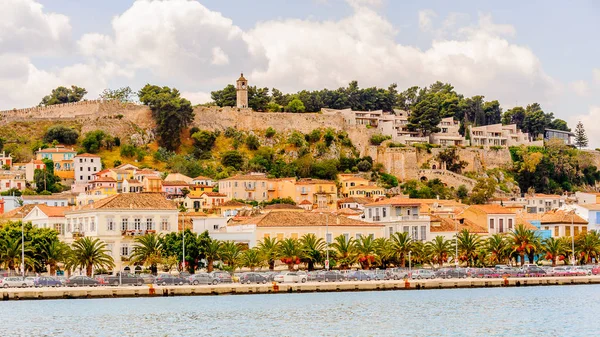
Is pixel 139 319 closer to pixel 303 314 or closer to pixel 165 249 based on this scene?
pixel 303 314

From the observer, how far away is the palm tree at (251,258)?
255ft

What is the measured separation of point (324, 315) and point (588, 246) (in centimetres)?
3615

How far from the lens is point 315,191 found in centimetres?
12644

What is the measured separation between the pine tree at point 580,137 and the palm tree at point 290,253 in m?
112

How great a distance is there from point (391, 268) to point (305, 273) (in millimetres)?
10356

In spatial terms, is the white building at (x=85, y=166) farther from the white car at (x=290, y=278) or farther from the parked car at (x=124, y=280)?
the white car at (x=290, y=278)

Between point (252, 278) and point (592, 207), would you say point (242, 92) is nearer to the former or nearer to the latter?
point (592, 207)

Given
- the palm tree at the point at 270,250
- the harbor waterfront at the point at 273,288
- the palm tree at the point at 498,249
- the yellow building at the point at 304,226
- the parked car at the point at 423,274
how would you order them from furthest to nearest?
the yellow building at the point at 304,226 < the palm tree at the point at 498,249 < the palm tree at the point at 270,250 < the parked car at the point at 423,274 < the harbor waterfront at the point at 273,288

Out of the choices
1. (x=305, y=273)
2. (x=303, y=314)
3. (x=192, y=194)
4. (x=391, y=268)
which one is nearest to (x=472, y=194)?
(x=192, y=194)

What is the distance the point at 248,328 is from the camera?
174 ft

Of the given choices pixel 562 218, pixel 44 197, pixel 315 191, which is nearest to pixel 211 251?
pixel 562 218

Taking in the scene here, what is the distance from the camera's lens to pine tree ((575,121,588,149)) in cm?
18112

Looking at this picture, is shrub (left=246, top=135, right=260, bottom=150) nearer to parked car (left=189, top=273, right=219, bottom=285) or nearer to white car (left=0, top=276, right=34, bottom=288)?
parked car (left=189, top=273, right=219, bottom=285)

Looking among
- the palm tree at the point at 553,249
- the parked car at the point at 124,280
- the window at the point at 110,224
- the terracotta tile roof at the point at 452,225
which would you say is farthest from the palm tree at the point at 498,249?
the window at the point at 110,224
